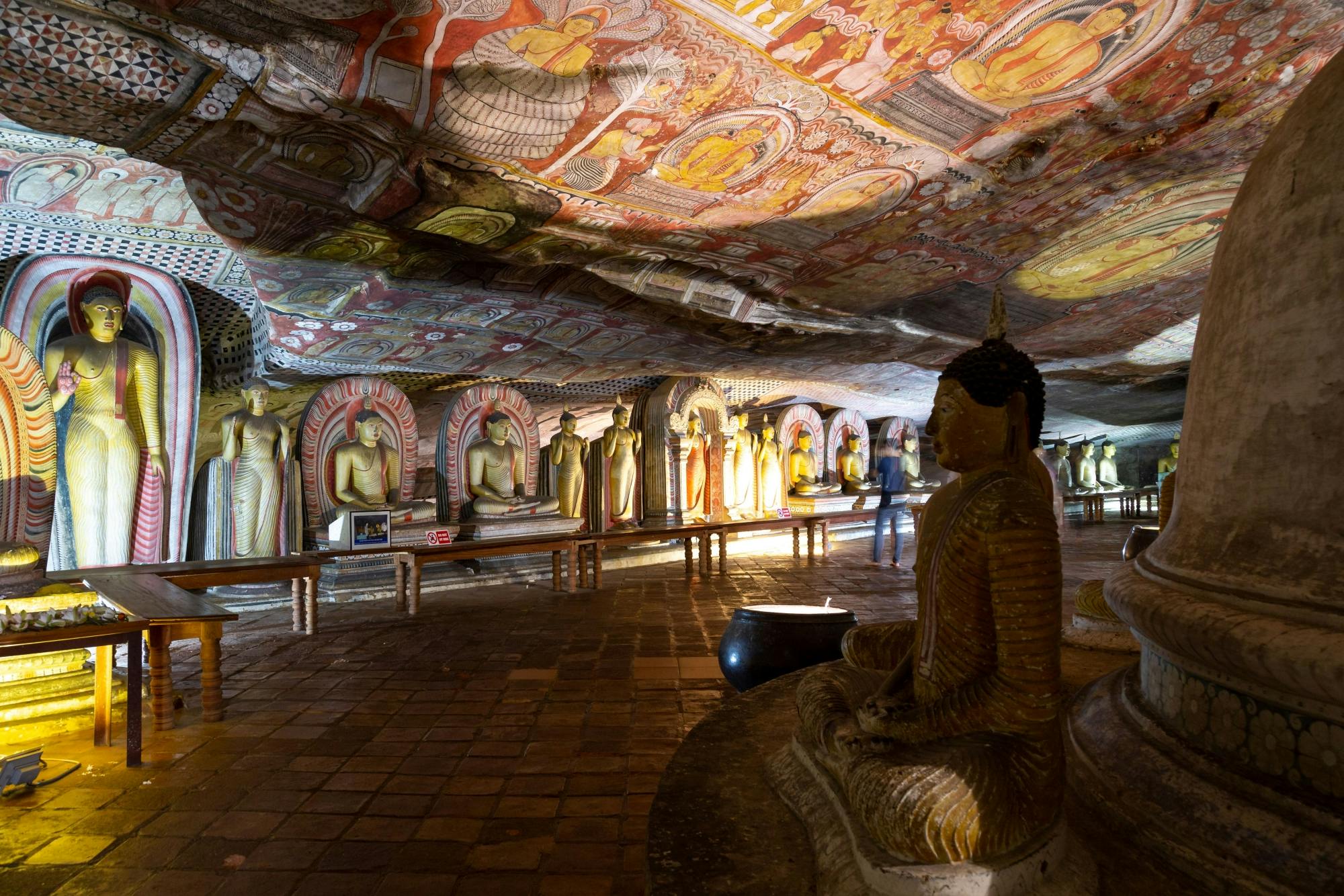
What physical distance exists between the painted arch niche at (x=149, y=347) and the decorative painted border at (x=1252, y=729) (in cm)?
886

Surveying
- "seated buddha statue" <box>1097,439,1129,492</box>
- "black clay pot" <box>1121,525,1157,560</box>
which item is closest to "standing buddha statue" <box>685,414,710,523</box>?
"black clay pot" <box>1121,525,1157,560</box>

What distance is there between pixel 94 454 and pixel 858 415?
1387 cm

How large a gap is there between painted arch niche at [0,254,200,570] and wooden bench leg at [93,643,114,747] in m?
4.56

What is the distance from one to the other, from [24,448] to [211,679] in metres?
1.85

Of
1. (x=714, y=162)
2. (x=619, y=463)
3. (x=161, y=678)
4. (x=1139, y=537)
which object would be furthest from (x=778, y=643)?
(x=619, y=463)

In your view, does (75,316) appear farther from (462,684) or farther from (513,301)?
(462,684)

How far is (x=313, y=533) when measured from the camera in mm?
8703

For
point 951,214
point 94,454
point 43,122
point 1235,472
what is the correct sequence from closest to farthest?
point 1235,472 < point 43,122 < point 94,454 < point 951,214

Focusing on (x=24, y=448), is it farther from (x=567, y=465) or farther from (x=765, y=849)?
(x=567, y=465)

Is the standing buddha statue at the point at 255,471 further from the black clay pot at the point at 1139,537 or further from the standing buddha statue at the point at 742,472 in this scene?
the black clay pot at the point at 1139,537

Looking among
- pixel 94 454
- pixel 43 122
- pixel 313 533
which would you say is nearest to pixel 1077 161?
pixel 43 122

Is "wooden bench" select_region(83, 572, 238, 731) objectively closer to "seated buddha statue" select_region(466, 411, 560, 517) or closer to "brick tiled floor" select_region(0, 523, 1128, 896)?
"brick tiled floor" select_region(0, 523, 1128, 896)

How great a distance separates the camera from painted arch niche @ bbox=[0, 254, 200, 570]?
6.93 m

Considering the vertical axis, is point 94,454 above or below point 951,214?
below
